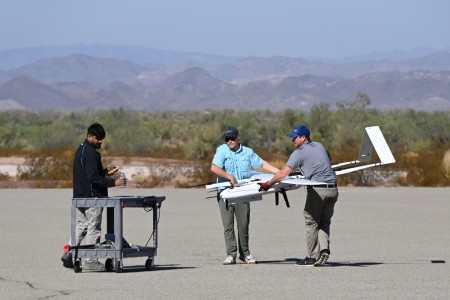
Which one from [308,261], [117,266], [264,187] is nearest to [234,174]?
[264,187]

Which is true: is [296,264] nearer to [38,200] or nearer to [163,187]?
[38,200]

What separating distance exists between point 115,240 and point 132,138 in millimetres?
53838

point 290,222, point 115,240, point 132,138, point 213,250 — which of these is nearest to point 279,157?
point 132,138

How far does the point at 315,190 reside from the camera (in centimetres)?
1653

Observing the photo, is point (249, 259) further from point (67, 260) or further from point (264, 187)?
point (67, 260)

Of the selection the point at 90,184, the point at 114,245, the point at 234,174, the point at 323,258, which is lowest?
the point at 323,258

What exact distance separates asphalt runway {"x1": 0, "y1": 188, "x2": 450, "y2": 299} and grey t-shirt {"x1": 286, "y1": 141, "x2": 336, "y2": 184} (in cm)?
118

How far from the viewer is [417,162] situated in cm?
4334

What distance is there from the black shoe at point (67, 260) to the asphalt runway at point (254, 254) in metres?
0.10

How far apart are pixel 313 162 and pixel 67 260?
3.36 meters

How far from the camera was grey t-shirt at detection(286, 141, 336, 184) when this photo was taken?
650 inches

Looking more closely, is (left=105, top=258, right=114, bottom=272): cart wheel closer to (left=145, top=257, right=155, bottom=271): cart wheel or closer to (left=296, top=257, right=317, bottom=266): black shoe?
(left=145, top=257, right=155, bottom=271): cart wheel

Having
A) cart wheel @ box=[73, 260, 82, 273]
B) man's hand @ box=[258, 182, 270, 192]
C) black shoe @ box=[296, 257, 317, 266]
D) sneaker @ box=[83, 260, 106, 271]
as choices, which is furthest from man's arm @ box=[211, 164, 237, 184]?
cart wheel @ box=[73, 260, 82, 273]

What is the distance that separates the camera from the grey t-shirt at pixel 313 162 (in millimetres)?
16516
